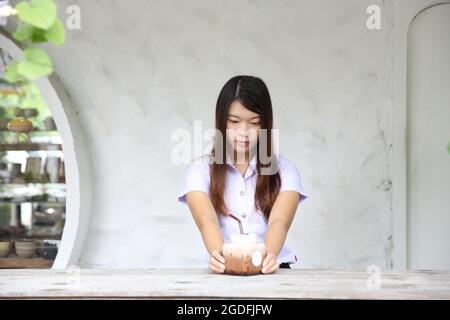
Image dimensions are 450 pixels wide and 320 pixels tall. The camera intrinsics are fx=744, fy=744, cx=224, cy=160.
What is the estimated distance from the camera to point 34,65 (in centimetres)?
141

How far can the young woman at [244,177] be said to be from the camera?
9.87ft

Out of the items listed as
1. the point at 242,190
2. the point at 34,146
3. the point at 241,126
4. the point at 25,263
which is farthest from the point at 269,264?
the point at 34,146

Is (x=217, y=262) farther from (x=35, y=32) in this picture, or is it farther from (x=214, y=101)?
(x=214, y=101)

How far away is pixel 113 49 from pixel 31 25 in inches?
138

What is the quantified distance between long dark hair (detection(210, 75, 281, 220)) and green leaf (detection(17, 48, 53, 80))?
167 cm

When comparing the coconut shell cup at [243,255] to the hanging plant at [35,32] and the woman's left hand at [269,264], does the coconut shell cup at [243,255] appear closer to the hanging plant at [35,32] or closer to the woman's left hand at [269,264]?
the woman's left hand at [269,264]

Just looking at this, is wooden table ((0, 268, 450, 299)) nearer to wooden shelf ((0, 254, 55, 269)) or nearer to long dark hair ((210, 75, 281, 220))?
long dark hair ((210, 75, 281, 220))

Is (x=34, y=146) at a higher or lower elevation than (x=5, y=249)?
higher

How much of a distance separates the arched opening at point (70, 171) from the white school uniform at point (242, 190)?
1724mm

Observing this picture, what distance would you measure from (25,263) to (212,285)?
3476 mm

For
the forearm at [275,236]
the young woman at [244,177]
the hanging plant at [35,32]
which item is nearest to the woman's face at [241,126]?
the young woman at [244,177]

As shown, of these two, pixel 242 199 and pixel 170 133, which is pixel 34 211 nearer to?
pixel 170 133

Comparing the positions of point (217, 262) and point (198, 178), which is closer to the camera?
point (217, 262)
